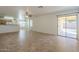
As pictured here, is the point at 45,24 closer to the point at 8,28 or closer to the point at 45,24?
the point at 45,24

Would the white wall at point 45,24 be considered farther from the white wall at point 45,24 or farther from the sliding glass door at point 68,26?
the sliding glass door at point 68,26

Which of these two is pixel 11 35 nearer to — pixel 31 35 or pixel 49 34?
pixel 31 35

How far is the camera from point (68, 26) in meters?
2.79

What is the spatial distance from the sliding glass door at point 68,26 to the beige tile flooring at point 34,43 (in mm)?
121

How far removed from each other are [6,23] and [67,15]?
143 centimetres

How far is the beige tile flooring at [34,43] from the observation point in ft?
8.83

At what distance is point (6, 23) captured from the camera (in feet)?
8.89

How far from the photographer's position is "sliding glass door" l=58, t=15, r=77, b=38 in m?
2.79

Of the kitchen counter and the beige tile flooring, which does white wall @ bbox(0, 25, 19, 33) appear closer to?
the kitchen counter

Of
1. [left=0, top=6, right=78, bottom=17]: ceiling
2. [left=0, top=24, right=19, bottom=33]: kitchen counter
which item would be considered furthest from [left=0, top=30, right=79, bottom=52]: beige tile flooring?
[left=0, top=6, right=78, bottom=17]: ceiling

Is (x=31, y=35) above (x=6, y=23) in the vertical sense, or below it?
below

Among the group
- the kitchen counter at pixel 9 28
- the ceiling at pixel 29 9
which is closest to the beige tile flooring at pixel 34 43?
the kitchen counter at pixel 9 28
